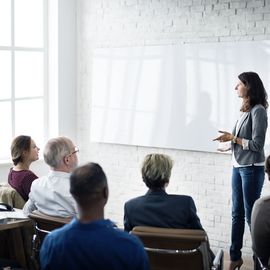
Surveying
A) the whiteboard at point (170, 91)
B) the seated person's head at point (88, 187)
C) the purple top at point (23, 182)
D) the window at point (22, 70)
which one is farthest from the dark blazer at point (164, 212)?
the window at point (22, 70)

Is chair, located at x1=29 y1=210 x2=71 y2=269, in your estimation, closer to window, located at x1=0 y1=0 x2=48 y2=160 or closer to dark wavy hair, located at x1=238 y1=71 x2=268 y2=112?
dark wavy hair, located at x1=238 y1=71 x2=268 y2=112

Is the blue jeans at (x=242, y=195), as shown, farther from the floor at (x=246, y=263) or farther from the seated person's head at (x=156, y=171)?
the seated person's head at (x=156, y=171)

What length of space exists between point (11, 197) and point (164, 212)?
127 cm

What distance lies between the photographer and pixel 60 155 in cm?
354

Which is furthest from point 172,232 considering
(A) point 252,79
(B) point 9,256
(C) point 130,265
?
(A) point 252,79

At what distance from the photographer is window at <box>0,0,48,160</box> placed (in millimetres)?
6184

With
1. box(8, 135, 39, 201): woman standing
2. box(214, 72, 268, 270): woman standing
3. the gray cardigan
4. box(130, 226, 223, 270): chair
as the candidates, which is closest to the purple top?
box(8, 135, 39, 201): woman standing

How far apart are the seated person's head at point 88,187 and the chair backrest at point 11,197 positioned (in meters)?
1.81

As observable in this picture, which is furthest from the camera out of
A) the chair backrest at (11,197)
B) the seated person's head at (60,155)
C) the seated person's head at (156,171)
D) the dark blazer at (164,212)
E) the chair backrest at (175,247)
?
the chair backrest at (11,197)

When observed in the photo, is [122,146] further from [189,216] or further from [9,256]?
[189,216]

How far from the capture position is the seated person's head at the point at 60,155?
3537mm

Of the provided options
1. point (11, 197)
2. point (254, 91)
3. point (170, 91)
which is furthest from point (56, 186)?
point (170, 91)

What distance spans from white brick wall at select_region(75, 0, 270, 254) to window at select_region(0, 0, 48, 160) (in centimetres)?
44

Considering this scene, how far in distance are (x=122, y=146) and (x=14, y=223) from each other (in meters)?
3.15
